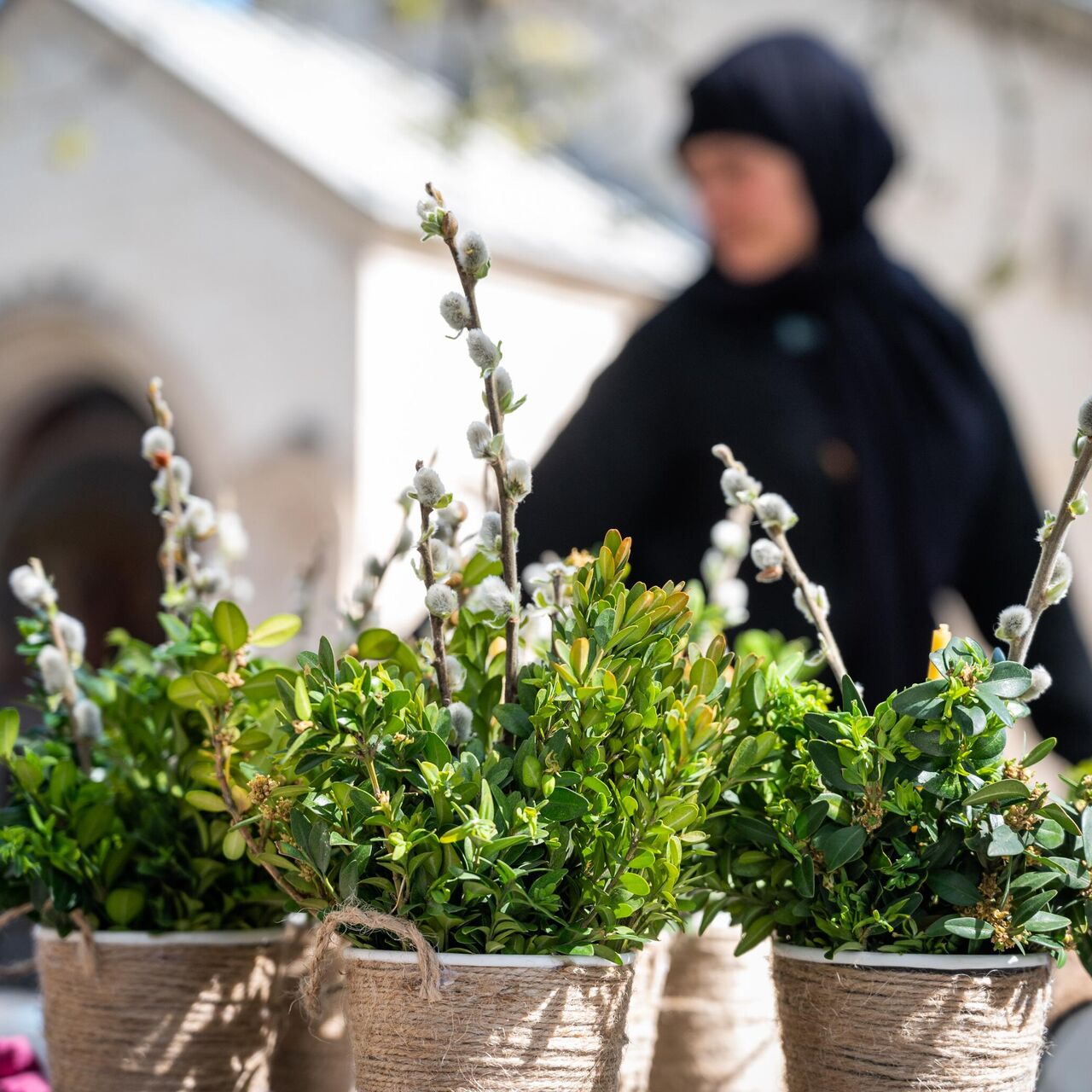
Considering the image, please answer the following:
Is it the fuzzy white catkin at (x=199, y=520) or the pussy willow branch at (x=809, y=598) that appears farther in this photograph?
the fuzzy white catkin at (x=199, y=520)

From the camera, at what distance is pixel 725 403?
4.89 ft

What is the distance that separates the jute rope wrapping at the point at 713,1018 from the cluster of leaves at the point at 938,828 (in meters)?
0.19

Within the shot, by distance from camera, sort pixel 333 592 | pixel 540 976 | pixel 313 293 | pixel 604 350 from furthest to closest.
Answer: pixel 604 350 → pixel 313 293 → pixel 333 592 → pixel 540 976

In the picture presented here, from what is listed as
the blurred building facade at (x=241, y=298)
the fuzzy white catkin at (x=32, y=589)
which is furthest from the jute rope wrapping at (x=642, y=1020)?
the blurred building facade at (x=241, y=298)

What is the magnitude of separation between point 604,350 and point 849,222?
201 centimetres

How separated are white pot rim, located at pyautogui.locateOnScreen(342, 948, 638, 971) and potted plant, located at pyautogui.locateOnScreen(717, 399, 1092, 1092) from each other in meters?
0.10

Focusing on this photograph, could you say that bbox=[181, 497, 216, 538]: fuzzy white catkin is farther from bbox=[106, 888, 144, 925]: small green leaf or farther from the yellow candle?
the yellow candle

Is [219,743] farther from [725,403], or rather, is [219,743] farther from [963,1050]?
[725,403]

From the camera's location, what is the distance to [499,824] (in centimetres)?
54

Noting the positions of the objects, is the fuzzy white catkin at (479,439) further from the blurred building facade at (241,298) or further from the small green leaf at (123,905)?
the blurred building facade at (241,298)

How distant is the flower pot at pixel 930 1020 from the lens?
1.82 feet

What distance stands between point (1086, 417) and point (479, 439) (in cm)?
24

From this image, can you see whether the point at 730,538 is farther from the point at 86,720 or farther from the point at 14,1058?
the point at 14,1058

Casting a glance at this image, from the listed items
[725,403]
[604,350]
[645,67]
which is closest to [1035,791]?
[725,403]
